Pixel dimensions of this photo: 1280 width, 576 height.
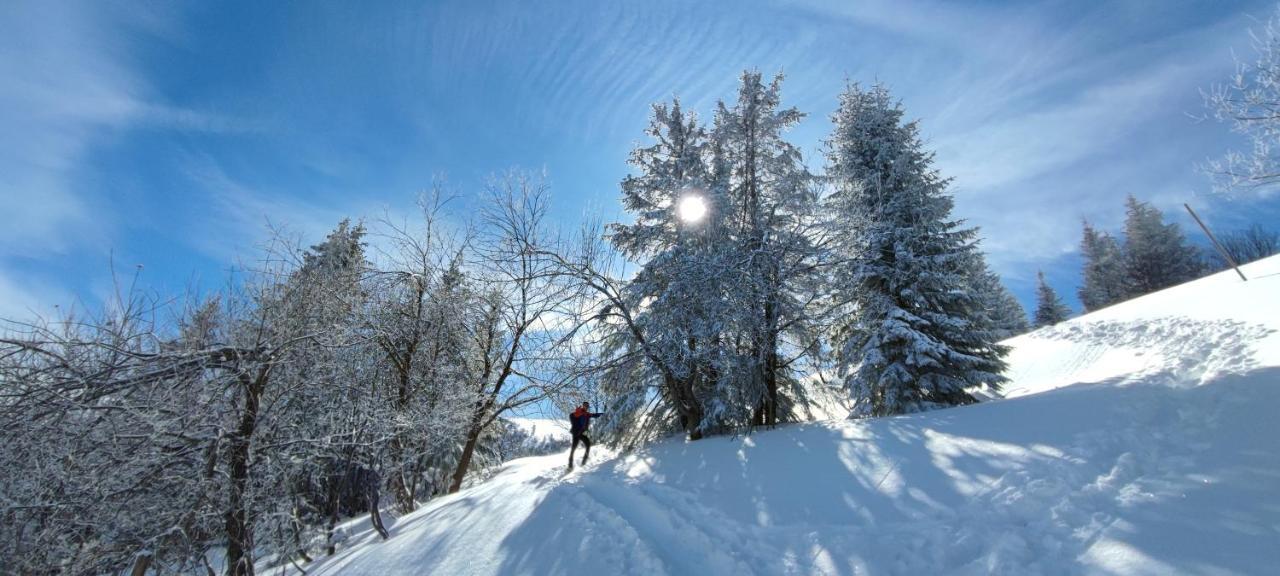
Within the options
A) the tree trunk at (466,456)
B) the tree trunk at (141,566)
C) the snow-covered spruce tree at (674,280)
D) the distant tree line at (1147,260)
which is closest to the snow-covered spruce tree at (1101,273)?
the distant tree line at (1147,260)

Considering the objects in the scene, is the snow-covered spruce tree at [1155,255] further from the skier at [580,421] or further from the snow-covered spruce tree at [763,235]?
the skier at [580,421]

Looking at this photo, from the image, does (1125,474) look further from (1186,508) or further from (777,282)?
(777,282)

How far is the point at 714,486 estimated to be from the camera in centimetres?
646

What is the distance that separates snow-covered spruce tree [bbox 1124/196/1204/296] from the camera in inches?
1315

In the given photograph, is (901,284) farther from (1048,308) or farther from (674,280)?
(1048,308)

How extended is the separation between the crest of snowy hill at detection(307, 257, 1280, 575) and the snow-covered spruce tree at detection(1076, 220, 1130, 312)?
38.2 metres

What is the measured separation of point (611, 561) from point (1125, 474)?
4.74m

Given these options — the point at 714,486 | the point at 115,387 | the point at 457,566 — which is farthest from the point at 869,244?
the point at 115,387

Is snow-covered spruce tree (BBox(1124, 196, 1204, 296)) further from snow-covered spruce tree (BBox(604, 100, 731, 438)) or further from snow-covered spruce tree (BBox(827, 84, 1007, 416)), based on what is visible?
snow-covered spruce tree (BBox(604, 100, 731, 438))

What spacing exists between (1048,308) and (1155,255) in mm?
7305

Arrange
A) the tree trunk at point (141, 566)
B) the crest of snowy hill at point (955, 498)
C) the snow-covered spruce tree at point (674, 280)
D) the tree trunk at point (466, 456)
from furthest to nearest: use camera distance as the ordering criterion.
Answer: the tree trunk at point (466, 456), the snow-covered spruce tree at point (674, 280), the tree trunk at point (141, 566), the crest of snowy hill at point (955, 498)

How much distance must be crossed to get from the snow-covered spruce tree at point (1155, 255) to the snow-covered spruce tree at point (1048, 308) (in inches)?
167

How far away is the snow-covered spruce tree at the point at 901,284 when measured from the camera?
10641 mm

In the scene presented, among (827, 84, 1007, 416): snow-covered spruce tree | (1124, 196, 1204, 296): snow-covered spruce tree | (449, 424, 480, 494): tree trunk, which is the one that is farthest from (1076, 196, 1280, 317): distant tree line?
(449, 424, 480, 494): tree trunk
